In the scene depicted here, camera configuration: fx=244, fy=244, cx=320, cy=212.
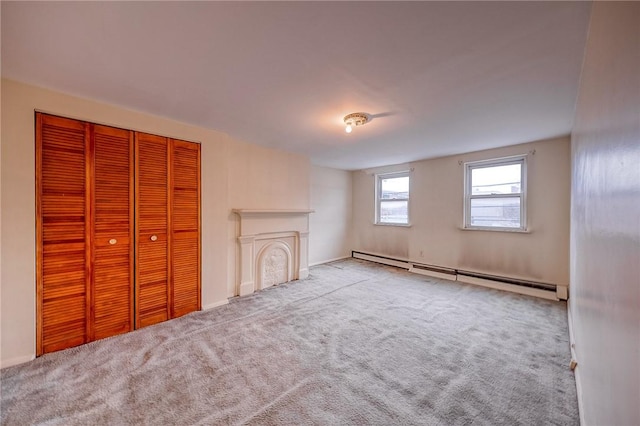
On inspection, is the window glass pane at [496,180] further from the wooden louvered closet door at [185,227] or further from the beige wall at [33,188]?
the wooden louvered closet door at [185,227]

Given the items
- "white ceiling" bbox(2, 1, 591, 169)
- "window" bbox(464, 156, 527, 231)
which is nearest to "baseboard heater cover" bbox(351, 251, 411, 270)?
"window" bbox(464, 156, 527, 231)

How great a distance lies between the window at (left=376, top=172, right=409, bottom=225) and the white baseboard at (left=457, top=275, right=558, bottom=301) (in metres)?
1.53

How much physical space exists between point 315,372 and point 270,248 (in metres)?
2.33

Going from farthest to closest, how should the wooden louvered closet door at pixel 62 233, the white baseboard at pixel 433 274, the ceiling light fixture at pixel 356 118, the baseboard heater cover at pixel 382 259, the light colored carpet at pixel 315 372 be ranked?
the baseboard heater cover at pixel 382 259, the white baseboard at pixel 433 274, the ceiling light fixture at pixel 356 118, the wooden louvered closet door at pixel 62 233, the light colored carpet at pixel 315 372

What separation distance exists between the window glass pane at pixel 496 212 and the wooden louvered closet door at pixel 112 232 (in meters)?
4.98

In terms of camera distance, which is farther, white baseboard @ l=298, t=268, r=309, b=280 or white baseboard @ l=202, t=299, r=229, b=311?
white baseboard @ l=298, t=268, r=309, b=280

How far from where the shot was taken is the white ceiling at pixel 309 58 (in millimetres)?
1278

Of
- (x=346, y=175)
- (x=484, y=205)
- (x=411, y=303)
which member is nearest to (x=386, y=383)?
(x=411, y=303)

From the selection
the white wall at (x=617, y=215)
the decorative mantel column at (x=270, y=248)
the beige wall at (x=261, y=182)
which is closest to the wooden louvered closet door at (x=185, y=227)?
the beige wall at (x=261, y=182)

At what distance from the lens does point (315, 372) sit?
191 cm

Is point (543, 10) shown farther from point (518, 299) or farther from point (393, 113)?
point (518, 299)

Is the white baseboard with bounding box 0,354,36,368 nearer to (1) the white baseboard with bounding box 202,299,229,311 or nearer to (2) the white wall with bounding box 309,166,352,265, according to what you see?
(1) the white baseboard with bounding box 202,299,229,311

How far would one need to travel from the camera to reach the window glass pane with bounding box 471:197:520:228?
385 centimetres

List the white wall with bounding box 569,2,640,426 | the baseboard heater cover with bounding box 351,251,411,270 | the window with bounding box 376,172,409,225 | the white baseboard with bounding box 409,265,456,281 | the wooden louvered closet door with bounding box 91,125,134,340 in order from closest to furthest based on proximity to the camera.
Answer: the white wall with bounding box 569,2,640,426, the wooden louvered closet door with bounding box 91,125,134,340, the white baseboard with bounding box 409,265,456,281, the baseboard heater cover with bounding box 351,251,411,270, the window with bounding box 376,172,409,225
